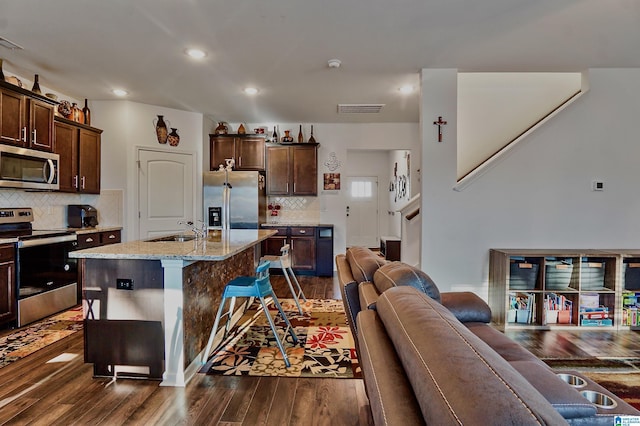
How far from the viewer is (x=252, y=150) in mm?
6121

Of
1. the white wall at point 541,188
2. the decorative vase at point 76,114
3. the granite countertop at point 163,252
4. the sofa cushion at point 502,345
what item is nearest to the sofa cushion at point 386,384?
the sofa cushion at point 502,345

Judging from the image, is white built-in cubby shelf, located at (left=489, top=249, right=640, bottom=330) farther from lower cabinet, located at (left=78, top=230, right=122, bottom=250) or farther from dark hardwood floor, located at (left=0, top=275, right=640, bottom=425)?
lower cabinet, located at (left=78, top=230, right=122, bottom=250)

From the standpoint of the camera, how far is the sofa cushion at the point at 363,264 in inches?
75.6

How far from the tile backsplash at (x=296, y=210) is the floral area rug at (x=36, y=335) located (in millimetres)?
3409

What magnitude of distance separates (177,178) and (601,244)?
18.3ft

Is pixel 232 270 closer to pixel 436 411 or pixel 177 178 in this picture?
pixel 177 178

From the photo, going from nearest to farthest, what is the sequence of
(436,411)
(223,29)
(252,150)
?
(436,411), (223,29), (252,150)

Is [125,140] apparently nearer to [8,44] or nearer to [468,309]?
[8,44]

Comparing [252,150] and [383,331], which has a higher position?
[252,150]

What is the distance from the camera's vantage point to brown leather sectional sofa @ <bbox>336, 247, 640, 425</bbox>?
0.60 metres

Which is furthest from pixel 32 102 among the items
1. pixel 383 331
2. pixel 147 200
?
pixel 383 331

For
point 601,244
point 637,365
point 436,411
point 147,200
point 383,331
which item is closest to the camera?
point 436,411

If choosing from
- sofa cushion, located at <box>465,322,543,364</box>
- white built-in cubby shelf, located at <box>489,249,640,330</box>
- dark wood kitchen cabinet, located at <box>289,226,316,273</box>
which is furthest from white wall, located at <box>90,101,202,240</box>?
white built-in cubby shelf, located at <box>489,249,640,330</box>

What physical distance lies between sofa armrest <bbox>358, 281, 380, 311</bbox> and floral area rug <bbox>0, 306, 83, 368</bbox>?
2.82 m
